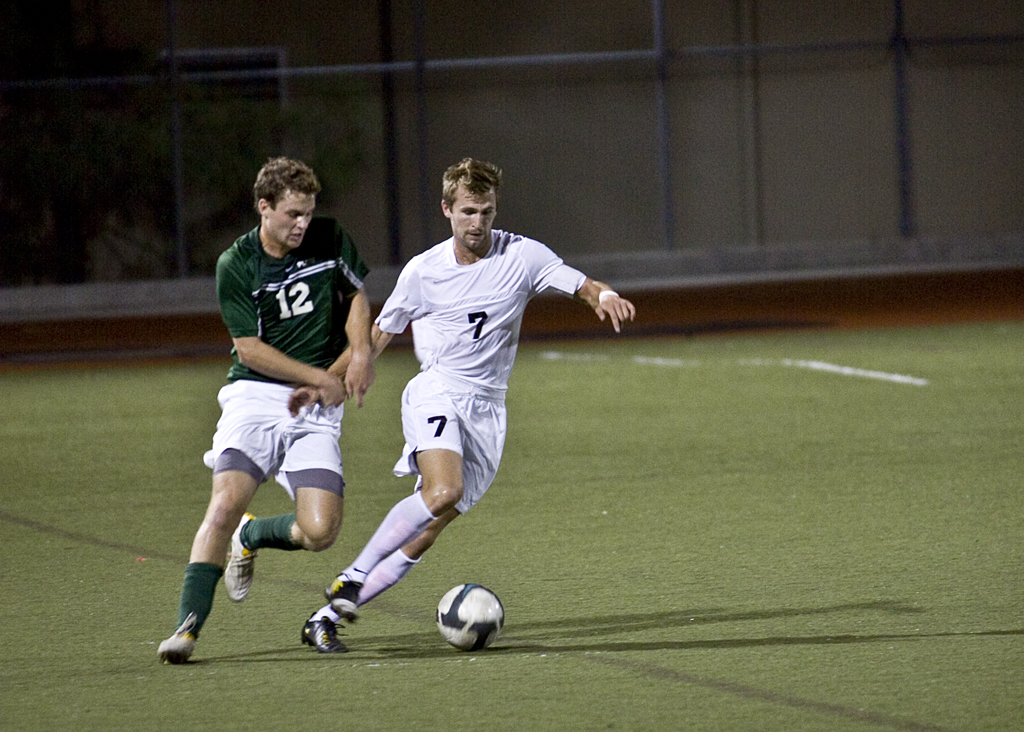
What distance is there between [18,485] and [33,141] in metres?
13.7

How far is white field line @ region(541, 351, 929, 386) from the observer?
12.9 meters

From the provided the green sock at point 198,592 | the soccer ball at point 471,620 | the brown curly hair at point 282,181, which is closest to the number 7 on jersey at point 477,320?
the brown curly hair at point 282,181

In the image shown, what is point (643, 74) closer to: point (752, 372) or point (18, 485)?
point (752, 372)

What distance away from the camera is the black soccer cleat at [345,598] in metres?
5.60

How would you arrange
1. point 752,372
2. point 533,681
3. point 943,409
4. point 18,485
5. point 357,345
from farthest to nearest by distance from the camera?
point 752,372, point 943,409, point 18,485, point 357,345, point 533,681

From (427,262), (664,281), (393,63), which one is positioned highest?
(393,63)

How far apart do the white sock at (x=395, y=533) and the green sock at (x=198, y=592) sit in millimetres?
518

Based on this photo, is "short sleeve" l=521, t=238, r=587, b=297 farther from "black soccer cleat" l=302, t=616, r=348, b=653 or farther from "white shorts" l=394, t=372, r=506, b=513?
"black soccer cleat" l=302, t=616, r=348, b=653

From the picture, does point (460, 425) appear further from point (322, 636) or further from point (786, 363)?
point (786, 363)

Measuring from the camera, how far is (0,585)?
22.4ft

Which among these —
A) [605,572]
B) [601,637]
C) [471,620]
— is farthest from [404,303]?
[605,572]

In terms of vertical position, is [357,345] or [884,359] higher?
[357,345]

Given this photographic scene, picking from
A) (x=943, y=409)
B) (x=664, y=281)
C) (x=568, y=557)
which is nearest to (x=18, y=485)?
(x=568, y=557)

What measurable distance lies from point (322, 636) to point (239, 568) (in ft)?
2.20
